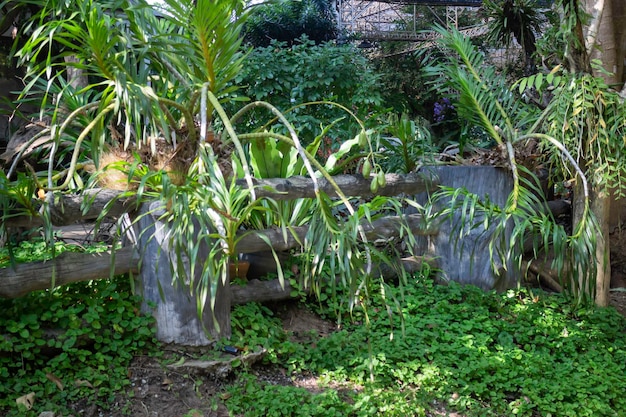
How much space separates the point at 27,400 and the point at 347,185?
237cm

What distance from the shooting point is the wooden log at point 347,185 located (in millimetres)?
3912

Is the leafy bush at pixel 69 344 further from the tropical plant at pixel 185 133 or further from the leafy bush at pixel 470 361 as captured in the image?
the leafy bush at pixel 470 361

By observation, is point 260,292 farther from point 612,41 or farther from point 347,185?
point 612,41

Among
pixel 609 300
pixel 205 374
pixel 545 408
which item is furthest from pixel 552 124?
pixel 205 374

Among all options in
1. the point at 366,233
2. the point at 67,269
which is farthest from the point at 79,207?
the point at 366,233

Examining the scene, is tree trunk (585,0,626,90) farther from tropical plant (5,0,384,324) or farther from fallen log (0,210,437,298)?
fallen log (0,210,437,298)

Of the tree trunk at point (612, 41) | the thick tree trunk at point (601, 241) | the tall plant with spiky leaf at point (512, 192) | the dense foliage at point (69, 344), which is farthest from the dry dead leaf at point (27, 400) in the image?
the tree trunk at point (612, 41)

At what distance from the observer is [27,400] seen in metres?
3.12

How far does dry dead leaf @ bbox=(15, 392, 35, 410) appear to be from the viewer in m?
3.09

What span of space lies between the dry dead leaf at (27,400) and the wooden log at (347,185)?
153cm

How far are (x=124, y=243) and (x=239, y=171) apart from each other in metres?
0.98

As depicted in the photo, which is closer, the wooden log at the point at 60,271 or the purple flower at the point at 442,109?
the wooden log at the point at 60,271

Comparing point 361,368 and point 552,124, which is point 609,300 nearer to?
point 552,124

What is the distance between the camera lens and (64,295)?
3.70 metres
